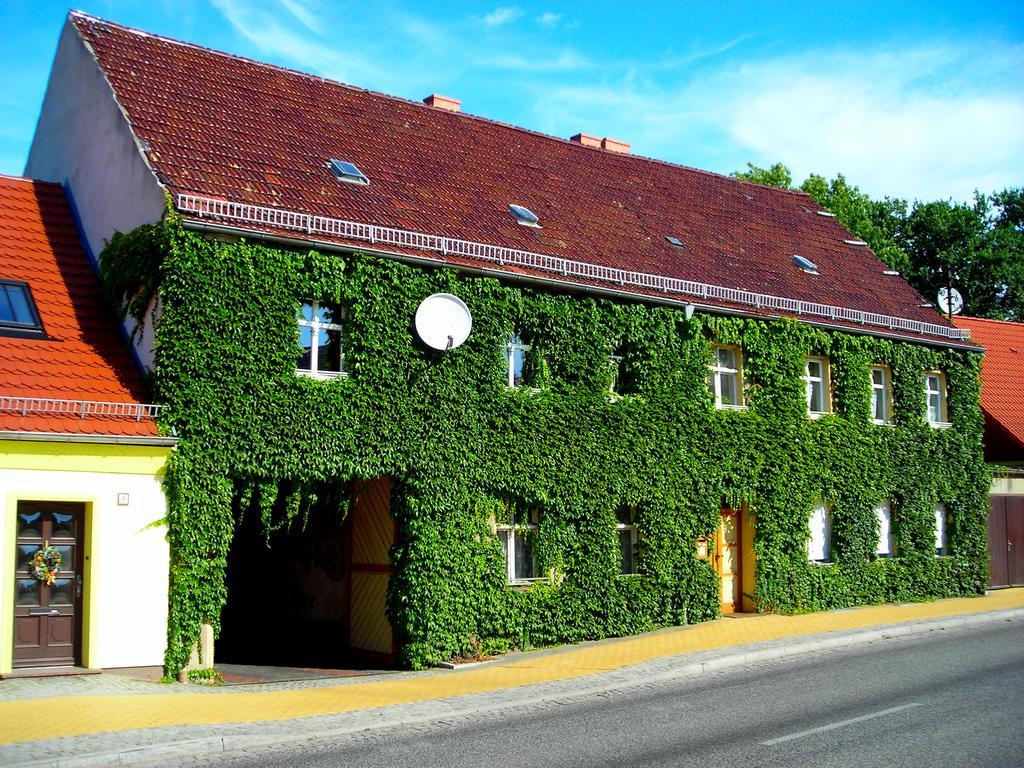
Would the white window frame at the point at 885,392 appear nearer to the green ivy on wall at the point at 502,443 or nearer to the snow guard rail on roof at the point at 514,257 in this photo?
the green ivy on wall at the point at 502,443

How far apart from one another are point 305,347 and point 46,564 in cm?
481

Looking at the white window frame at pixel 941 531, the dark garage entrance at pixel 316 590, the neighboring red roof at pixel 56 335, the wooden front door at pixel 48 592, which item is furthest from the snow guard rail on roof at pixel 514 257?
the wooden front door at pixel 48 592

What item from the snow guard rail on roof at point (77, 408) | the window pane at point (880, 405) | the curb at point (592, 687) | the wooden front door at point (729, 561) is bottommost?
the curb at point (592, 687)

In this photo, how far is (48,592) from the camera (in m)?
14.4

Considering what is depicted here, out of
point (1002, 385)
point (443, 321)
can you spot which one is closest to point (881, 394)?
point (1002, 385)

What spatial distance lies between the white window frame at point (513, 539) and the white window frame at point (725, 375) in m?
5.45

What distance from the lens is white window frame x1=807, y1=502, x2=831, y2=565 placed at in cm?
2373

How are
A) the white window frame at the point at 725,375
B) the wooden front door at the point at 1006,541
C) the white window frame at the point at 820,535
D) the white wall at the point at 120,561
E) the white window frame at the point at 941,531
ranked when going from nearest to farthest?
the white wall at the point at 120,561, the white window frame at the point at 725,375, the white window frame at the point at 820,535, the white window frame at the point at 941,531, the wooden front door at the point at 1006,541

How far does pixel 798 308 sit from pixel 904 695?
12415 mm

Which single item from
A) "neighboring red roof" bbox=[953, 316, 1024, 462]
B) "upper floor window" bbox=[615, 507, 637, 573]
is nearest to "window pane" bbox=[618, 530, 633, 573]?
"upper floor window" bbox=[615, 507, 637, 573]

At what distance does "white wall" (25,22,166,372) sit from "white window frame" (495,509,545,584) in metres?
6.52

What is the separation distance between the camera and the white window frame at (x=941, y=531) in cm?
2664

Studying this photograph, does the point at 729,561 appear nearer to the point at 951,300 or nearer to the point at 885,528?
the point at 885,528

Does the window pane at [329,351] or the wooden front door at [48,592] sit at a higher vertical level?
the window pane at [329,351]
